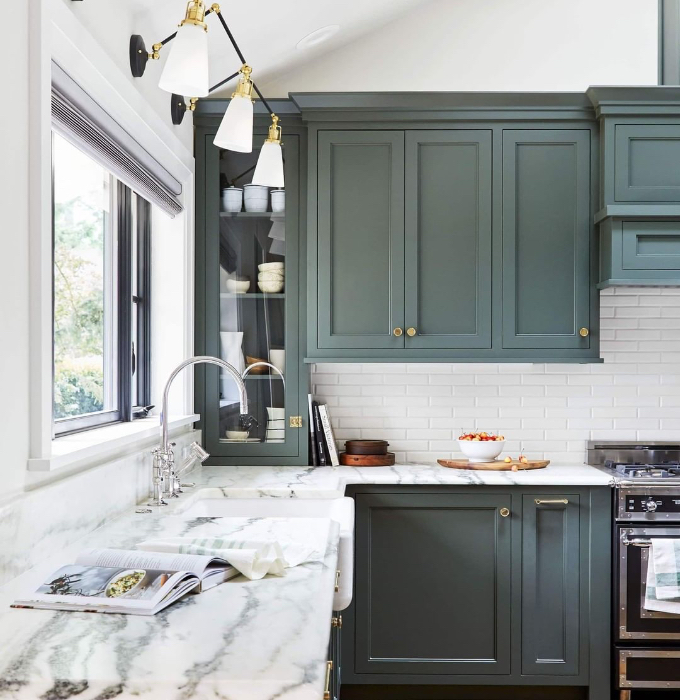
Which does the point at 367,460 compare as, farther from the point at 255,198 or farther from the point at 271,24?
the point at 271,24

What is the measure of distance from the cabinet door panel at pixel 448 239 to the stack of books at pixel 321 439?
51 centimetres

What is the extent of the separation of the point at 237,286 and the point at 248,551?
1.89m

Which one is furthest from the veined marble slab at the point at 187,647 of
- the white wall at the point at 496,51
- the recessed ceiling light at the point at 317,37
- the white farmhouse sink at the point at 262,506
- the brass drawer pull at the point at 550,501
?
the white wall at the point at 496,51

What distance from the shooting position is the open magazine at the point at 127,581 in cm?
129

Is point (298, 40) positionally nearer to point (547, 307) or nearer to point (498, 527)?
point (547, 307)

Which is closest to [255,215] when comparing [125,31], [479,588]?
[125,31]

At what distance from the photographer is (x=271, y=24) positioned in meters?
2.89

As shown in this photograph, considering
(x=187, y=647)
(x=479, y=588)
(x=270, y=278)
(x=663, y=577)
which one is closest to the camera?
(x=187, y=647)

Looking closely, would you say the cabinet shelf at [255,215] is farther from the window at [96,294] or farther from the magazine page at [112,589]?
the magazine page at [112,589]

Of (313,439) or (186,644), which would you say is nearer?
(186,644)

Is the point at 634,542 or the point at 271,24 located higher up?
the point at 271,24

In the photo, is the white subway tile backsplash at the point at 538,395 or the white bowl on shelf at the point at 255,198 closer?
the white bowl on shelf at the point at 255,198

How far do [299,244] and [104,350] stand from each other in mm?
1018

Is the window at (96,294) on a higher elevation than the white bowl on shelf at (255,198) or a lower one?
lower
